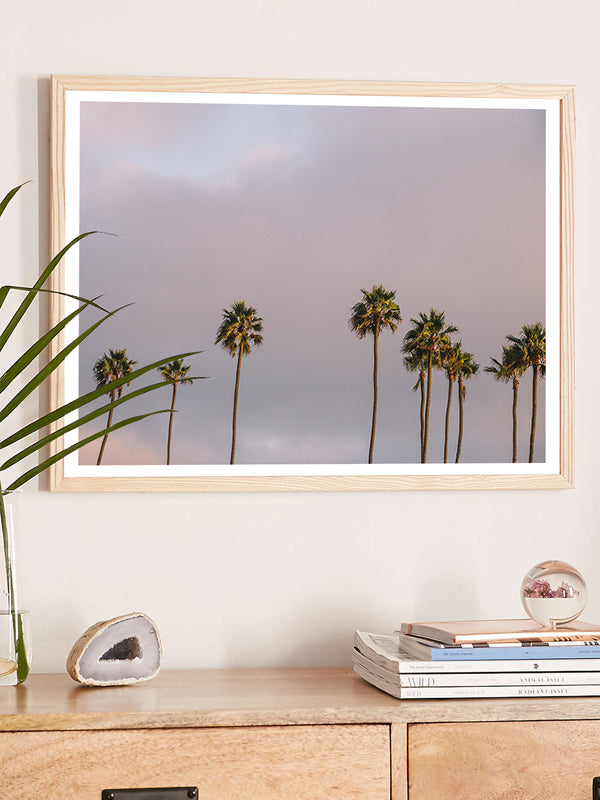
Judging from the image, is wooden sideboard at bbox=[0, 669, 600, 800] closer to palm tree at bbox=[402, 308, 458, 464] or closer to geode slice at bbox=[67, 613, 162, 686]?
geode slice at bbox=[67, 613, 162, 686]

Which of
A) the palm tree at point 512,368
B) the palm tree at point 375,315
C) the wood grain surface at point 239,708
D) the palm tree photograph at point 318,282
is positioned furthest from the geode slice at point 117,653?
the palm tree at point 512,368

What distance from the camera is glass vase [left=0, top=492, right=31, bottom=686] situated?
1.36m

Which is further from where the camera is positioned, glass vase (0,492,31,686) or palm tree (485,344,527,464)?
palm tree (485,344,527,464)

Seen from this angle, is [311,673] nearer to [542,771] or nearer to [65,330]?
[542,771]

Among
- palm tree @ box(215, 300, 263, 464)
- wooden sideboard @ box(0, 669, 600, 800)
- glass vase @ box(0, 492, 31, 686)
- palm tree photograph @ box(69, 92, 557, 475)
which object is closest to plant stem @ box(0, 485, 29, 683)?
glass vase @ box(0, 492, 31, 686)

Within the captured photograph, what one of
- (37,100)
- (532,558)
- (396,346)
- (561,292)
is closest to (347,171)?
(396,346)

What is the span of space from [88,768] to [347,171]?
1.07 metres

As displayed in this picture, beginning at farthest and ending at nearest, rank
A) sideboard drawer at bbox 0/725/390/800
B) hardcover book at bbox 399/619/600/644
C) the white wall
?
the white wall
hardcover book at bbox 399/619/600/644
sideboard drawer at bbox 0/725/390/800

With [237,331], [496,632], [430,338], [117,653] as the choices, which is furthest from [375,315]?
[117,653]

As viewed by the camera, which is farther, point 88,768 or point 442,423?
point 442,423

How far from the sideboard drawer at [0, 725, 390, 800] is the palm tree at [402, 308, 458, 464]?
65 cm

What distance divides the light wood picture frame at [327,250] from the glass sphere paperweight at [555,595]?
0.77 ft

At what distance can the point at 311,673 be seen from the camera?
1.48m

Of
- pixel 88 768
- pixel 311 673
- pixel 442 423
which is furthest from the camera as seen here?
pixel 442 423
